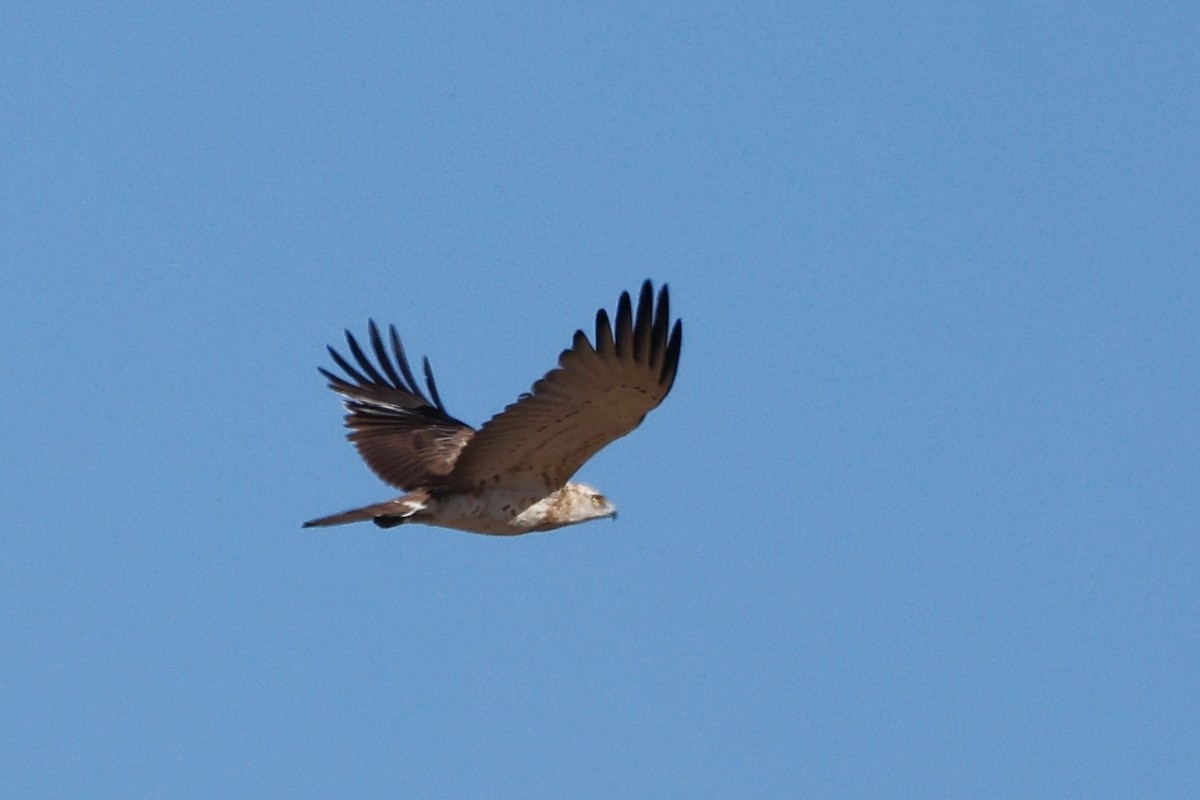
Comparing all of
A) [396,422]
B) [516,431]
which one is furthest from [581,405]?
[396,422]

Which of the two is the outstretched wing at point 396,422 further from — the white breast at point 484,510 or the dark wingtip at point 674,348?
the dark wingtip at point 674,348

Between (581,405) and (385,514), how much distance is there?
1723mm

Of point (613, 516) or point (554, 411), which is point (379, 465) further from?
point (554, 411)

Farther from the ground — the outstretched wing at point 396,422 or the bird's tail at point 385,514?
the outstretched wing at point 396,422

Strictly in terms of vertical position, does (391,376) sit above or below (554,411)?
above

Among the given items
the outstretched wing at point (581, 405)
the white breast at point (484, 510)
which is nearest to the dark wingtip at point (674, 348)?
the outstretched wing at point (581, 405)

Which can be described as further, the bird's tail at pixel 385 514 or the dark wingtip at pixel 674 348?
the bird's tail at pixel 385 514

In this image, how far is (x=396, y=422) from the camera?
15.7 meters

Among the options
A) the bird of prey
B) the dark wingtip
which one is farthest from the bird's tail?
the dark wingtip

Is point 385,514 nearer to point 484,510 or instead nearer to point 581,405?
point 484,510

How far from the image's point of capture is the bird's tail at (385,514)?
12.6 metres

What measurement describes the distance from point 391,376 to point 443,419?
81cm

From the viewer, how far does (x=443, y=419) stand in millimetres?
15828

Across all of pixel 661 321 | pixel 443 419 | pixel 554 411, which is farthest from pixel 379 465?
pixel 661 321
